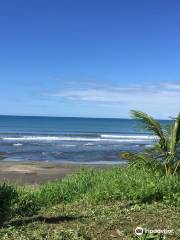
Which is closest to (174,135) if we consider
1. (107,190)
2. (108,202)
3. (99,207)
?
(107,190)

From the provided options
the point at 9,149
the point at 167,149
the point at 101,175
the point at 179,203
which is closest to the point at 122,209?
the point at 179,203

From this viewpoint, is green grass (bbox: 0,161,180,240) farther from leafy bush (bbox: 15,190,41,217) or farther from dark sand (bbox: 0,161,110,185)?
dark sand (bbox: 0,161,110,185)

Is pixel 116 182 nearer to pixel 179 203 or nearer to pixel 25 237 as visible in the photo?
pixel 179 203

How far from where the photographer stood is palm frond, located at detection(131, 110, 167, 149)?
11477 millimetres

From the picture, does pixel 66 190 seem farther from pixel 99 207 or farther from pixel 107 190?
pixel 99 207

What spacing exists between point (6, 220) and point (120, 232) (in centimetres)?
220

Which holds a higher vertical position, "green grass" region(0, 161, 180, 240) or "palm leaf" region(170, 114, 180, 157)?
"palm leaf" region(170, 114, 180, 157)

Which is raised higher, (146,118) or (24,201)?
(146,118)

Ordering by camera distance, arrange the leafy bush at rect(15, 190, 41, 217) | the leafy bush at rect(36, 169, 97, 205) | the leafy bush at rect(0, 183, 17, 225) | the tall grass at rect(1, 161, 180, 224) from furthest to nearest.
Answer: the leafy bush at rect(36, 169, 97, 205) < the tall grass at rect(1, 161, 180, 224) < the leafy bush at rect(15, 190, 41, 217) < the leafy bush at rect(0, 183, 17, 225)

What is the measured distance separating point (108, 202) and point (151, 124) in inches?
140

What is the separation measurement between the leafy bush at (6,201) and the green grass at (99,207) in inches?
3.0

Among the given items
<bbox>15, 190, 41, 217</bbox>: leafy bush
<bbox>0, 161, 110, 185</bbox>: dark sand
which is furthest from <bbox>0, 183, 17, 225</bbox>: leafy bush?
<bbox>0, 161, 110, 185</bbox>: dark sand

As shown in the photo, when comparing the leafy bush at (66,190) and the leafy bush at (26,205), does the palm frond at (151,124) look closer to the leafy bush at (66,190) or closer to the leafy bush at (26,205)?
the leafy bush at (66,190)

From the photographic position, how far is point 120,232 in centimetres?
598
